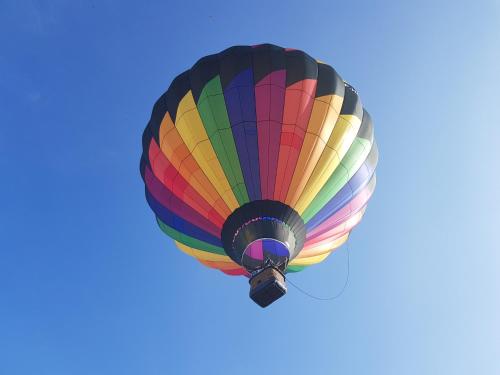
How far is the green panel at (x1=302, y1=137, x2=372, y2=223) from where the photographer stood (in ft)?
27.1

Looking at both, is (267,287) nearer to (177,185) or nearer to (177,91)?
(177,185)

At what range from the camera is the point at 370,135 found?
344 inches

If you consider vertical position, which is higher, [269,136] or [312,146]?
[269,136]

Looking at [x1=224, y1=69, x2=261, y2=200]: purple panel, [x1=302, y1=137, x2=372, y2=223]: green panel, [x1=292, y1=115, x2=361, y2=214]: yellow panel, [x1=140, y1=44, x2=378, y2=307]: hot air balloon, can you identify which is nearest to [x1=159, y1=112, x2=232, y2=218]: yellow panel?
[x1=140, y1=44, x2=378, y2=307]: hot air balloon

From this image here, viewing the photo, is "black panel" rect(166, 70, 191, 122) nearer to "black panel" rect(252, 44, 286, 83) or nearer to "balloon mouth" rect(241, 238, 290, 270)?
"black panel" rect(252, 44, 286, 83)

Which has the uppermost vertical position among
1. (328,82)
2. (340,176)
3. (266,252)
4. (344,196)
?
(328,82)

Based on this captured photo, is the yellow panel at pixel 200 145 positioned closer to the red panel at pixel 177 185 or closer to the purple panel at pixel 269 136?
the red panel at pixel 177 185

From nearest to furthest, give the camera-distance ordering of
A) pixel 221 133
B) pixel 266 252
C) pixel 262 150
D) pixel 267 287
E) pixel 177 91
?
pixel 267 287 < pixel 266 252 < pixel 262 150 < pixel 221 133 < pixel 177 91

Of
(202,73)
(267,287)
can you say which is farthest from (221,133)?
(267,287)

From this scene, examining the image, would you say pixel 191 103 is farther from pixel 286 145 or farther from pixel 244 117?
pixel 286 145

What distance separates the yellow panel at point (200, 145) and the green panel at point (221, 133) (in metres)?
0.09

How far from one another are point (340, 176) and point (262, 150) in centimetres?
157

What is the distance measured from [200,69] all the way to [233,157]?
182 centimetres

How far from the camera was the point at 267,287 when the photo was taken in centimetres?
720
